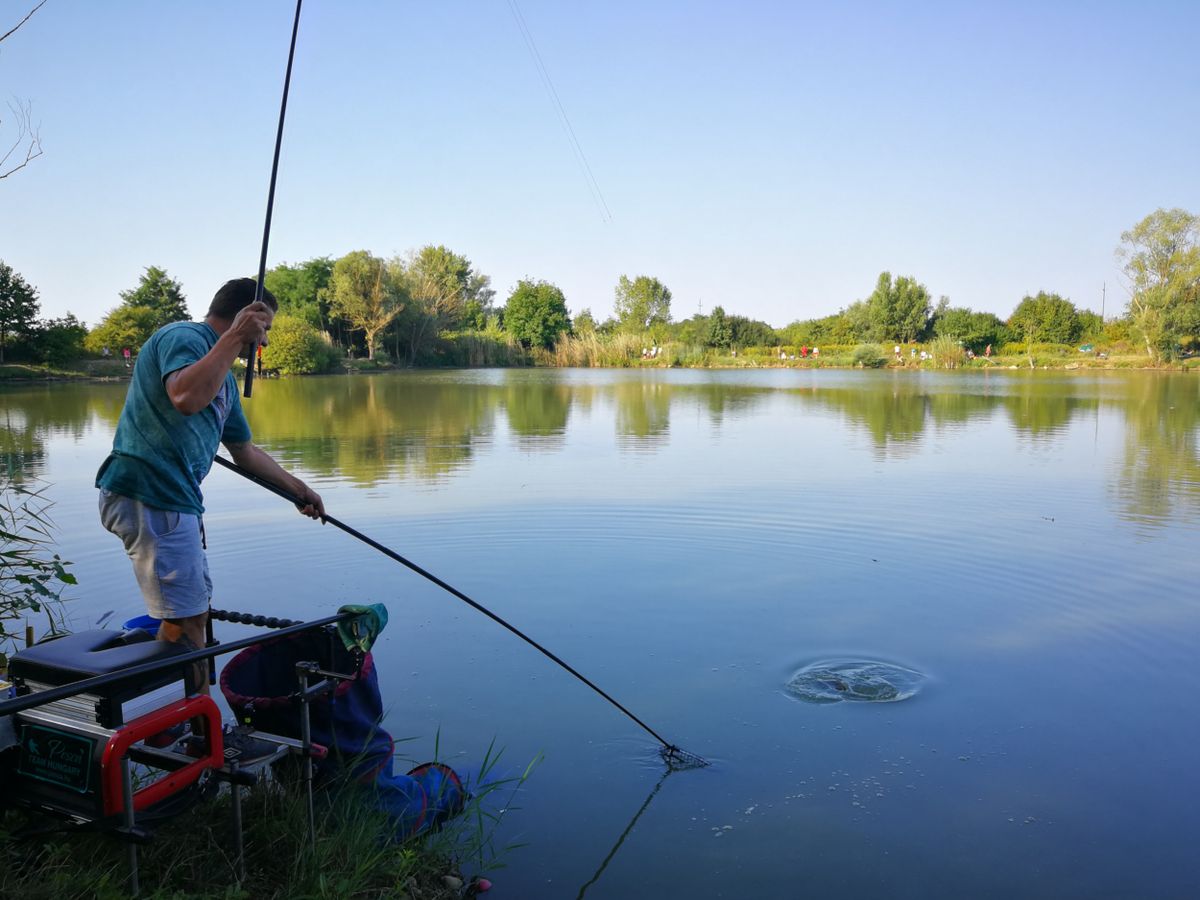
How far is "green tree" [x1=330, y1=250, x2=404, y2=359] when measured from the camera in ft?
152

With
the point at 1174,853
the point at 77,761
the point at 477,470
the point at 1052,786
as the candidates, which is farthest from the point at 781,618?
the point at 477,470

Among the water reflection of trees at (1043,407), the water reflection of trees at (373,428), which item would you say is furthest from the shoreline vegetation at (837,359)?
the water reflection of trees at (373,428)

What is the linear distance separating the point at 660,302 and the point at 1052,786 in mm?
79589

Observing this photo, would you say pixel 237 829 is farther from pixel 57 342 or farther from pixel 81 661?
pixel 57 342

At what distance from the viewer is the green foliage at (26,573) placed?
153 inches

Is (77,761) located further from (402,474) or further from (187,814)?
(402,474)

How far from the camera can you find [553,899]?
2.80 m

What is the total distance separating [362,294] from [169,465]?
1812 inches

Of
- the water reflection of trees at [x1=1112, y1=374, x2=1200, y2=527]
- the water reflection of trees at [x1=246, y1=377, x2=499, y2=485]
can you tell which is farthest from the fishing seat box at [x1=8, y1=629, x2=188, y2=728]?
the water reflection of trees at [x1=1112, y1=374, x2=1200, y2=527]

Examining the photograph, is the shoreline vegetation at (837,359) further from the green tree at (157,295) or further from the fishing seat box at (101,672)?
the fishing seat box at (101,672)

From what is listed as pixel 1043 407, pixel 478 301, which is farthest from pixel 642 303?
pixel 1043 407

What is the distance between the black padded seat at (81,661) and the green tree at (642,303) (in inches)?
3079

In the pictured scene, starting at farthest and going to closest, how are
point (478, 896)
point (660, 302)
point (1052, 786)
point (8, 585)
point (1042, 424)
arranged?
point (660, 302), point (1042, 424), point (8, 585), point (1052, 786), point (478, 896)

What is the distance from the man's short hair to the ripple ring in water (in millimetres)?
2952
